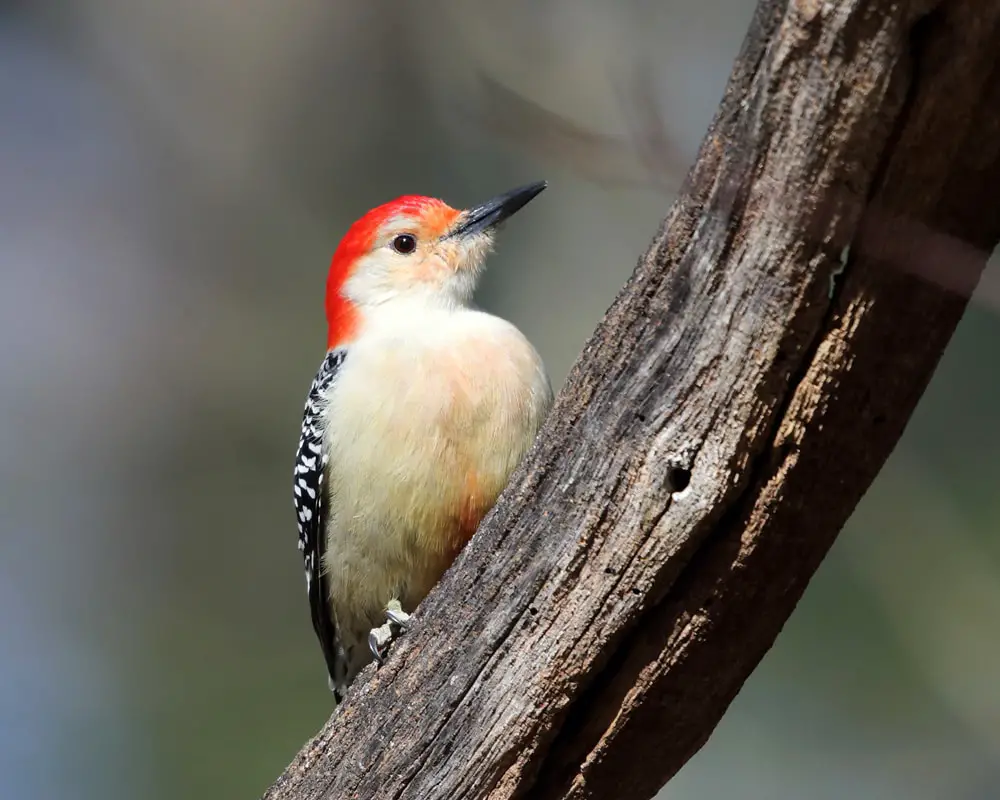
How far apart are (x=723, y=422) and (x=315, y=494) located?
2.75 meters

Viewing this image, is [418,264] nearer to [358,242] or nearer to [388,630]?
[358,242]

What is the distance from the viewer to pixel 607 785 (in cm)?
315

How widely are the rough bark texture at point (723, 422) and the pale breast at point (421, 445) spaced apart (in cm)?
107

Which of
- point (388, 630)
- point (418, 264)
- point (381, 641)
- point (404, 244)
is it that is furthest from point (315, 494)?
point (404, 244)

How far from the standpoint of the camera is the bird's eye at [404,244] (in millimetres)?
5781

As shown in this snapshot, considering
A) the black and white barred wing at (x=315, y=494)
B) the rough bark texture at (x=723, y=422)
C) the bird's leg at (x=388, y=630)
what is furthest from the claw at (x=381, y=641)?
the black and white barred wing at (x=315, y=494)

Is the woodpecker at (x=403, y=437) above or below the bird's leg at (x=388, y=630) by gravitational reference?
above

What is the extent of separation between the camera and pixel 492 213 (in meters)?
5.78

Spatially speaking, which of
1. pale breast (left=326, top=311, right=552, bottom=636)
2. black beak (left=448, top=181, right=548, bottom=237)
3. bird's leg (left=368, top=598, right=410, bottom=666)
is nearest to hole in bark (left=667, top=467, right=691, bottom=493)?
bird's leg (left=368, top=598, right=410, bottom=666)

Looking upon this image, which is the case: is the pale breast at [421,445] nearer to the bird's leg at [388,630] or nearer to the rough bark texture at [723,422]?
the bird's leg at [388,630]

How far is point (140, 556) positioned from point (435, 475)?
7196mm

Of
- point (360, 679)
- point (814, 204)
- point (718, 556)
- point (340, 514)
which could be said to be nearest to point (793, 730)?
point (340, 514)

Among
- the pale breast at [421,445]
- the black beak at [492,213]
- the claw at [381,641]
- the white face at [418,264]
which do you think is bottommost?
the claw at [381,641]

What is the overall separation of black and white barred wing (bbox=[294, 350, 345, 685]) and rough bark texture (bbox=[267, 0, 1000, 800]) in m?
1.67
